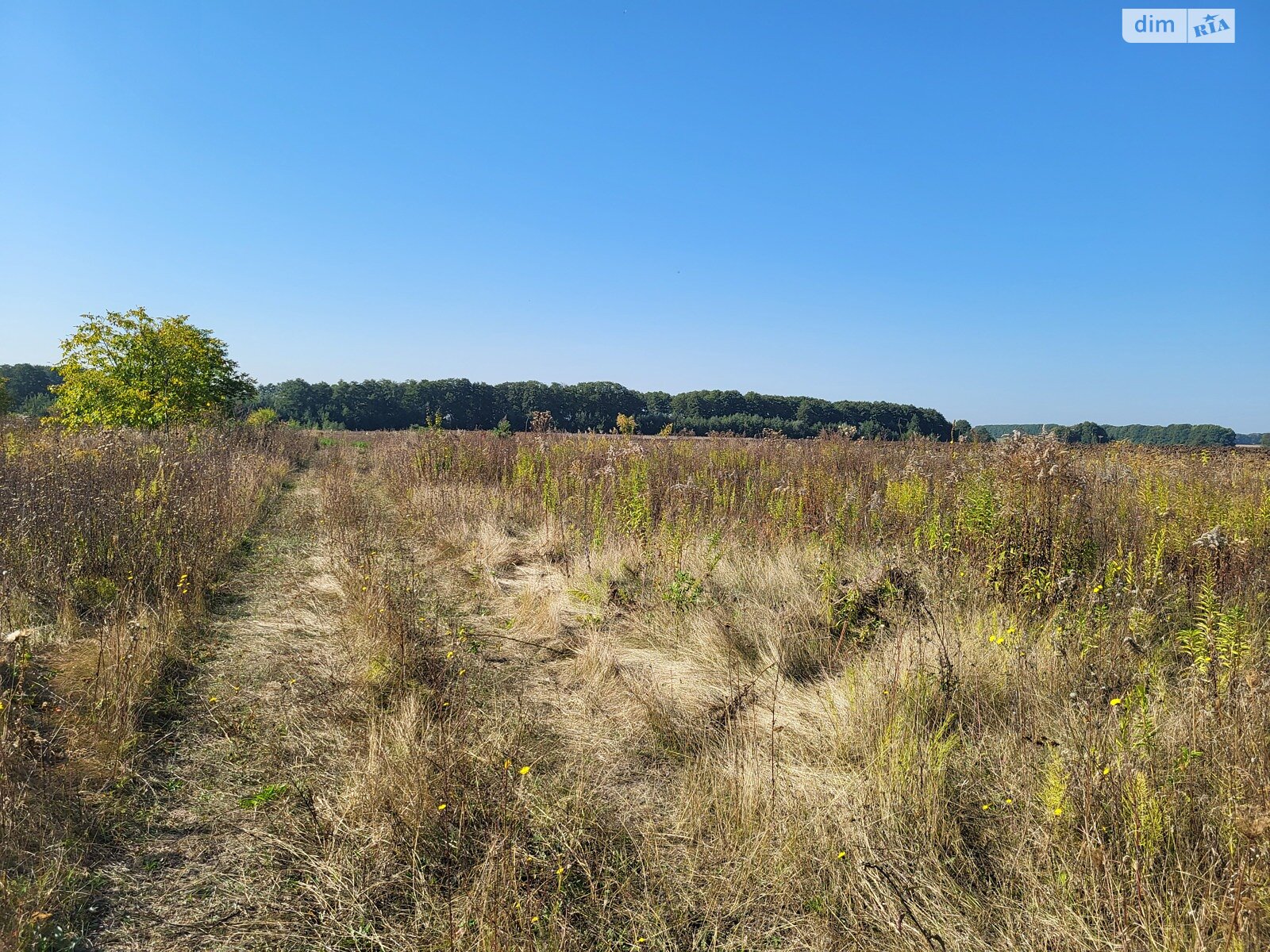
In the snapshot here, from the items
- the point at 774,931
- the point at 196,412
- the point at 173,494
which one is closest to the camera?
the point at 774,931

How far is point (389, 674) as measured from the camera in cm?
352

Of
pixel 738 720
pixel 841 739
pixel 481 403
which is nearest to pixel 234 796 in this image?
pixel 738 720

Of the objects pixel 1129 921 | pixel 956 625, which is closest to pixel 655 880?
pixel 1129 921

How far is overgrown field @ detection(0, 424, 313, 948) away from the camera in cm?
216

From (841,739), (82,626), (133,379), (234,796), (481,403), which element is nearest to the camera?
(234,796)

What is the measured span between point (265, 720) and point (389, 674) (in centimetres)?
63

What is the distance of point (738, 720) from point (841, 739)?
52cm

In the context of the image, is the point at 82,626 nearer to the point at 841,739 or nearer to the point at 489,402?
the point at 841,739

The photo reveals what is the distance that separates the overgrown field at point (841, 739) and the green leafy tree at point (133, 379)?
45.9 ft

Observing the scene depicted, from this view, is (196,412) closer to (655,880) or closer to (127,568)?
(127,568)

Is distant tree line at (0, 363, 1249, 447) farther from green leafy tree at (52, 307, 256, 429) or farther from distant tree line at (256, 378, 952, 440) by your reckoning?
green leafy tree at (52, 307, 256, 429)

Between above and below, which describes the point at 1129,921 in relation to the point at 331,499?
below

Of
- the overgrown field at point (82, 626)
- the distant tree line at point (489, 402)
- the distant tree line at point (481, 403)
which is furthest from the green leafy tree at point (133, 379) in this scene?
the distant tree line at point (489, 402)

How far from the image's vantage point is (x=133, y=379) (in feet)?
51.8
